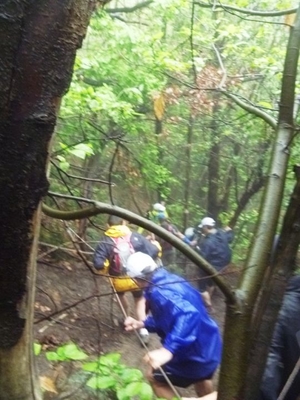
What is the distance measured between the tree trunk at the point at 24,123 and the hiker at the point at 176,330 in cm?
194

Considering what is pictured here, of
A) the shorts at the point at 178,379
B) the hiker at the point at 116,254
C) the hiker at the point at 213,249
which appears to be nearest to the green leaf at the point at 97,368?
the hiker at the point at 116,254

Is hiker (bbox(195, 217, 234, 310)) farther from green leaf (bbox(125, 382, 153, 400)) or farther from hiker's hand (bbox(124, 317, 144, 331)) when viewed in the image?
green leaf (bbox(125, 382, 153, 400))

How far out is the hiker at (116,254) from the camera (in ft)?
8.09

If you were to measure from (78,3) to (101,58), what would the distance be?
6.53 meters

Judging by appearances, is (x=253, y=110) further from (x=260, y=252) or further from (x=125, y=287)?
(x=125, y=287)

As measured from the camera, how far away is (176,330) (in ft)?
→ 10.3

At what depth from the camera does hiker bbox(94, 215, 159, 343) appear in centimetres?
246

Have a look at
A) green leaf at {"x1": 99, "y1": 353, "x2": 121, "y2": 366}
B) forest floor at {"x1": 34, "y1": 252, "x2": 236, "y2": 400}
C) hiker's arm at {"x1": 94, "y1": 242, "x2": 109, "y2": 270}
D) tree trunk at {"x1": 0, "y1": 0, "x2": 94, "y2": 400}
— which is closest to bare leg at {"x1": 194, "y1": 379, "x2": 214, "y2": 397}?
forest floor at {"x1": 34, "y1": 252, "x2": 236, "y2": 400}

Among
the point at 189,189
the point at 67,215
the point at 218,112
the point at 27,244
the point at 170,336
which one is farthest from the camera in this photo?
the point at 189,189

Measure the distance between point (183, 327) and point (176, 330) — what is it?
2.0 inches

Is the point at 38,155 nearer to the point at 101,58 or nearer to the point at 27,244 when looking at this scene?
the point at 27,244

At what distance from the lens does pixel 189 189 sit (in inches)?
528

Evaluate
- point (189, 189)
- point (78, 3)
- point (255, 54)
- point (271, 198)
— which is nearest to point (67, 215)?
point (78, 3)

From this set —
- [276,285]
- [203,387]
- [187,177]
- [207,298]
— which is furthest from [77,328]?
[187,177]
